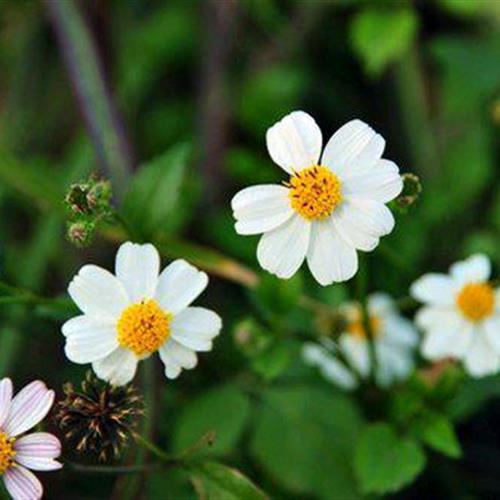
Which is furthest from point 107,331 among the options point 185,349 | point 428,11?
point 428,11

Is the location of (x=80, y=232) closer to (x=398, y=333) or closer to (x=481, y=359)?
(x=481, y=359)

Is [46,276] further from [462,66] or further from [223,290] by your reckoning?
[462,66]

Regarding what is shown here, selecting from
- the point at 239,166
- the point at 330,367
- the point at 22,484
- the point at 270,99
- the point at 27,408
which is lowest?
the point at 22,484

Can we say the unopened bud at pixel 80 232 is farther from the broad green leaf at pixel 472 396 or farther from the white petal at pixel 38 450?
the broad green leaf at pixel 472 396

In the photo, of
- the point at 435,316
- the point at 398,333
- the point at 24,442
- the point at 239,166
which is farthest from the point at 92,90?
the point at 24,442

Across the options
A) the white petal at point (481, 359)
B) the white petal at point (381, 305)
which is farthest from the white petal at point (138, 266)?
the white petal at point (381, 305)
